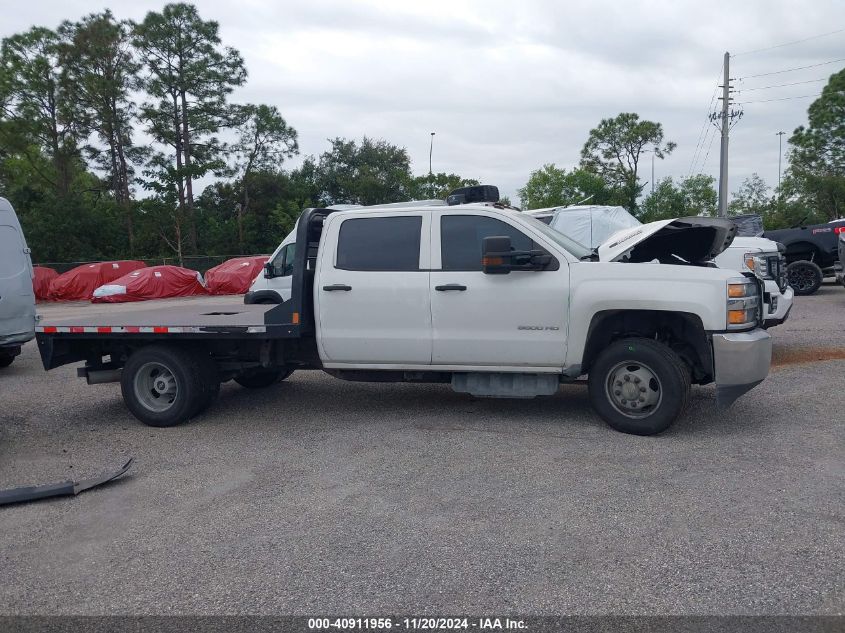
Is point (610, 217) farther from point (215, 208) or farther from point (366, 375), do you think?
point (215, 208)

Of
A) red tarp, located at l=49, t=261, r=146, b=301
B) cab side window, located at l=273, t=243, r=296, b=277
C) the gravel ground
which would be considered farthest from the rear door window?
red tarp, located at l=49, t=261, r=146, b=301

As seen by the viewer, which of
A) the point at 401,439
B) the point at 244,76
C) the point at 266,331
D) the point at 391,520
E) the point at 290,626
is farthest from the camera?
the point at 244,76

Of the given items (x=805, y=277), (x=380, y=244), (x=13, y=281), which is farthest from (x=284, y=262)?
(x=805, y=277)

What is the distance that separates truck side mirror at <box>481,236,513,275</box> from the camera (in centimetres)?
610

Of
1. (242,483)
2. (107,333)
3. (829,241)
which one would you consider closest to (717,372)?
(242,483)

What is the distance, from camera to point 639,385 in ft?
20.1

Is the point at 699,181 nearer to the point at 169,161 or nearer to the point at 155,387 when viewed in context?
the point at 169,161

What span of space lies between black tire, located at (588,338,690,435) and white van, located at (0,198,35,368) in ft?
26.8

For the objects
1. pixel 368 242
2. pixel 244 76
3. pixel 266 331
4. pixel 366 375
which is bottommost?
pixel 366 375

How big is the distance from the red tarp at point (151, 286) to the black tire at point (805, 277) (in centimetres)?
2068

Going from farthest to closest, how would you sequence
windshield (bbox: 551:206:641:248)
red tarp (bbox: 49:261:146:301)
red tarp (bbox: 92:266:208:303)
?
red tarp (bbox: 49:261:146:301)
red tarp (bbox: 92:266:208:303)
windshield (bbox: 551:206:641:248)

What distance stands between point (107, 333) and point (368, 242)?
2.71 metres

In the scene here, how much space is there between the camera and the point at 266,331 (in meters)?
6.76

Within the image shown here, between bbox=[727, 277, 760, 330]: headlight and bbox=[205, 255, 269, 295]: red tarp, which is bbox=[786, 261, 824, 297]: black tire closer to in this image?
bbox=[727, 277, 760, 330]: headlight
